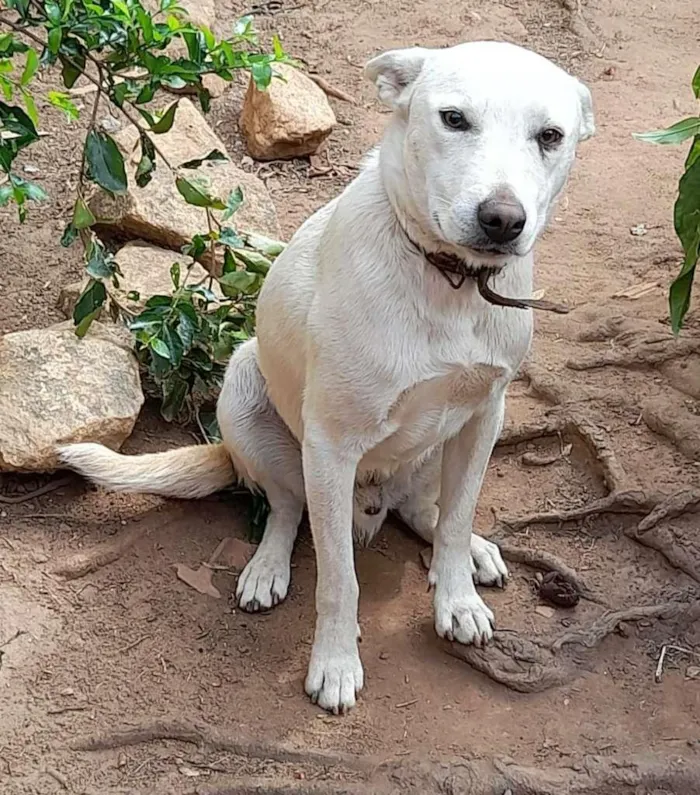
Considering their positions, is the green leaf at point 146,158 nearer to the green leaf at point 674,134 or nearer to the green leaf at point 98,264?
the green leaf at point 98,264

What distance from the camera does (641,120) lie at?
5.81m

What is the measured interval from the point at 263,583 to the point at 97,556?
20.1 inches

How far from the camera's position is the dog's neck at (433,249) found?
2.55 m

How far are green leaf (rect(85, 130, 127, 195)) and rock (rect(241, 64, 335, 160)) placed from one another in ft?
6.28

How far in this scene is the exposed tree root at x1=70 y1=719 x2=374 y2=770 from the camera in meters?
2.82

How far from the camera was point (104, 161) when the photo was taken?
3422 millimetres

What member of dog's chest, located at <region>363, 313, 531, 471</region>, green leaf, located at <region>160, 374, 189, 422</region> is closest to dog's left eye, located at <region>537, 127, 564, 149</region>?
dog's chest, located at <region>363, 313, 531, 471</region>

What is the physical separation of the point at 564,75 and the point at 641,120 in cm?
351

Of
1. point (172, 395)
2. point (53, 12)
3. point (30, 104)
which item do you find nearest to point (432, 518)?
point (172, 395)

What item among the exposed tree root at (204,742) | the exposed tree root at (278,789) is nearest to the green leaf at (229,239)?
the exposed tree root at (204,742)

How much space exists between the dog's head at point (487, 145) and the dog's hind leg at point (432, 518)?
1.07m

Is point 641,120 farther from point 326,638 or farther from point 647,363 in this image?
point 326,638

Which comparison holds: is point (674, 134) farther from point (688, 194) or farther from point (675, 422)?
point (675, 422)

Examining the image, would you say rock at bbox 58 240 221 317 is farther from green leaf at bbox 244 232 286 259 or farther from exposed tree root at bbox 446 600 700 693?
exposed tree root at bbox 446 600 700 693
